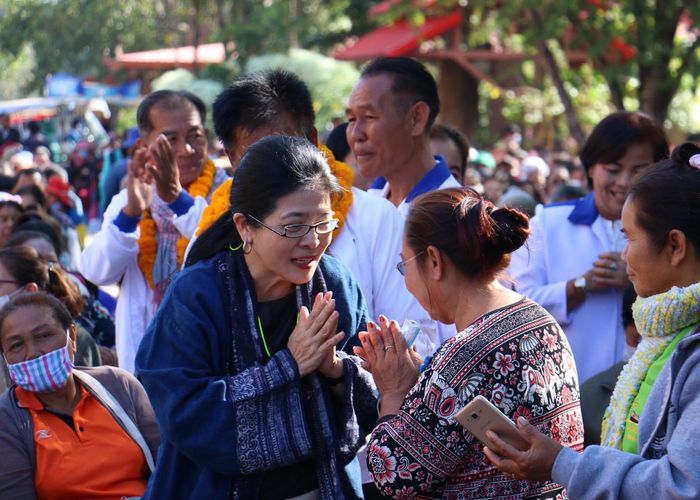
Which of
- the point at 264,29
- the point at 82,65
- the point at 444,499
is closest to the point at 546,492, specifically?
the point at 444,499

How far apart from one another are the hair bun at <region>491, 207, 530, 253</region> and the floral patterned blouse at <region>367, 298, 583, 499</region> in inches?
7.1

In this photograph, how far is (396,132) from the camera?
172 inches

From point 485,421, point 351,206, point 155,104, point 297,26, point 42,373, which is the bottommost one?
point 42,373

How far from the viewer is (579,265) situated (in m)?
4.49

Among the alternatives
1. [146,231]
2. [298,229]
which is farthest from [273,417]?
[146,231]

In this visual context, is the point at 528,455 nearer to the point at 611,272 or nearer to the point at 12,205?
the point at 611,272

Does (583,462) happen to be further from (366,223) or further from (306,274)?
(366,223)

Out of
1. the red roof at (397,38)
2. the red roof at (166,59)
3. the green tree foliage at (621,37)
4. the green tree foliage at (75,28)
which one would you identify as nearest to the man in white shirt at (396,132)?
the green tree foliage at (621,37)

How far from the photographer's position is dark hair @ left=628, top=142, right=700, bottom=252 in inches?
105

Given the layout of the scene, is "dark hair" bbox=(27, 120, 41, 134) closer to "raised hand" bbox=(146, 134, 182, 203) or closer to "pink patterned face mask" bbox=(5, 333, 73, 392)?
"raised hand" bbox=(146, 134, 182, 203)

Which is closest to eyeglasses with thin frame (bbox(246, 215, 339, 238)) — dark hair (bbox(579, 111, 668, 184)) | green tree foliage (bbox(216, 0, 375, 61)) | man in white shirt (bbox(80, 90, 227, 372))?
man in white shirt (bbox(80, 90, 227, 372))

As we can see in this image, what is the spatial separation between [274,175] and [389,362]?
2.06 feet

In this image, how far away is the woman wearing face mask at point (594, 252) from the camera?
4.31 m

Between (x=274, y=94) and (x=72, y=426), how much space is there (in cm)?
149
